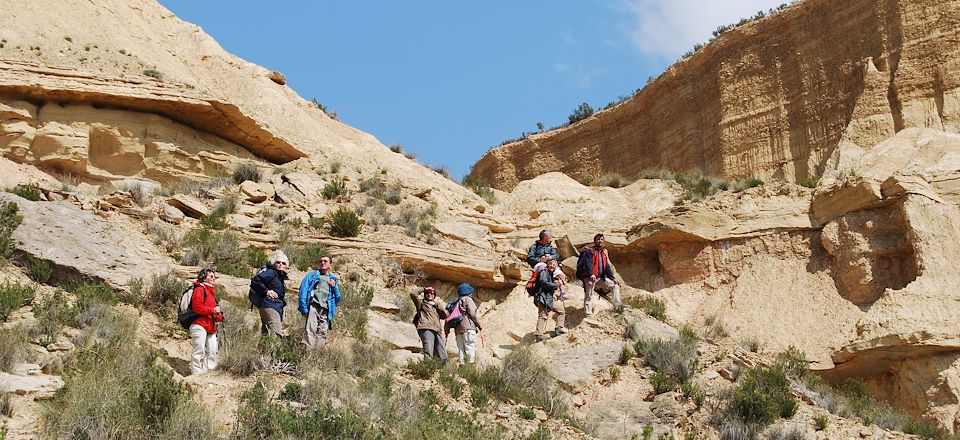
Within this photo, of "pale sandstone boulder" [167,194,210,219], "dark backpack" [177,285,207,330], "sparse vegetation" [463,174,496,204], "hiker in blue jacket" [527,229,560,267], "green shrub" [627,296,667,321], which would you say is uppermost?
"sparse vegetation" [463,174,496,204]

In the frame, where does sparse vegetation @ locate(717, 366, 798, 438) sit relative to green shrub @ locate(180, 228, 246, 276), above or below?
below

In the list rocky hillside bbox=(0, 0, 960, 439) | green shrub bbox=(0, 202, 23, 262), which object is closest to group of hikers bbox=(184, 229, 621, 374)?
rocky hillside bbox=(0, 0, 960, 439)

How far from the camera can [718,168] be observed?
31.9 m

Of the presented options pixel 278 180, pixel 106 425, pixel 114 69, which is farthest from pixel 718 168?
pixel 106 425

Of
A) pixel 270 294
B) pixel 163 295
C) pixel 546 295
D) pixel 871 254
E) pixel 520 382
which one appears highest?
pixel 871 254

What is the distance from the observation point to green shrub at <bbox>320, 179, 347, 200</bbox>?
23703 millimetres

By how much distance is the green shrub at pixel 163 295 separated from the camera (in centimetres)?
1547

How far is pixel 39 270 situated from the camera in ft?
50.4

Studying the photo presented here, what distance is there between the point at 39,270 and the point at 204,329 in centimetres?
371

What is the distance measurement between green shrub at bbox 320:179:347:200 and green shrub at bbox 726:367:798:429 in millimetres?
10513

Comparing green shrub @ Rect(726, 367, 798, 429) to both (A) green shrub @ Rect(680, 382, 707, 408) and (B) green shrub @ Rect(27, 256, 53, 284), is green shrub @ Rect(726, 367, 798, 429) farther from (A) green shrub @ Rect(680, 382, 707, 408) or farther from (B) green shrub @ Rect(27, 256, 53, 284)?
(B) green shrub @ Rect(27, 256, 53, 284)

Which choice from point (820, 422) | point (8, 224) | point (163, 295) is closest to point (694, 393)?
point (820, 422)

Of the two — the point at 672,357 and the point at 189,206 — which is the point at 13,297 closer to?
the point at 189,206

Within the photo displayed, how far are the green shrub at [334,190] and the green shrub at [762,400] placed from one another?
10513 millimetres
